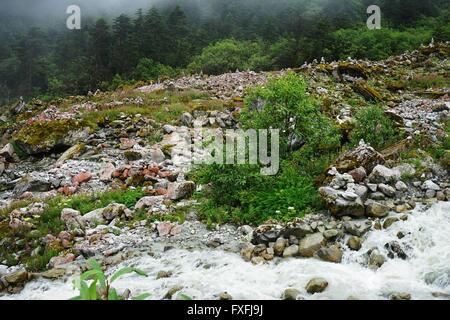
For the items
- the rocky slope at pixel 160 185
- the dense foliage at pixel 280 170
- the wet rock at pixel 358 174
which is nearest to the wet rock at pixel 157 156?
the rocky slope at pixel 160 185

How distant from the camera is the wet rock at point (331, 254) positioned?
27.8ft

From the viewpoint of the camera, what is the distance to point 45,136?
58.6 ft

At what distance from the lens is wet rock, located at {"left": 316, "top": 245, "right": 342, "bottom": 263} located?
8461 mm

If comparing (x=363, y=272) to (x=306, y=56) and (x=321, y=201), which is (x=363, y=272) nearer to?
(x=321, y=201)

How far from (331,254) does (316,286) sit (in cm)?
132

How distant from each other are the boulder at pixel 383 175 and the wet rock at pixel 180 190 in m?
4.94

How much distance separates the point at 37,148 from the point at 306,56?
27.3 metres

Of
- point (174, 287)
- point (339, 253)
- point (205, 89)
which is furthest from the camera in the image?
point (205, 89)

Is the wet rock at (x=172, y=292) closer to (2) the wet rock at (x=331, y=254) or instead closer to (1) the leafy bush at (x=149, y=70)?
(2) the wet rock at (x=331, y=254)

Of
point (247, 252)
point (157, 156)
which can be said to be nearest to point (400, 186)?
point (247, 252)

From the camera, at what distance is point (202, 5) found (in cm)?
8538

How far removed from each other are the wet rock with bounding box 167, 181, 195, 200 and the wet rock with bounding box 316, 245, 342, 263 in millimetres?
4596

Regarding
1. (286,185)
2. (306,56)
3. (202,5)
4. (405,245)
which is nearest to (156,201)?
(286,185)

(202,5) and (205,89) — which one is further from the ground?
(202,5)
